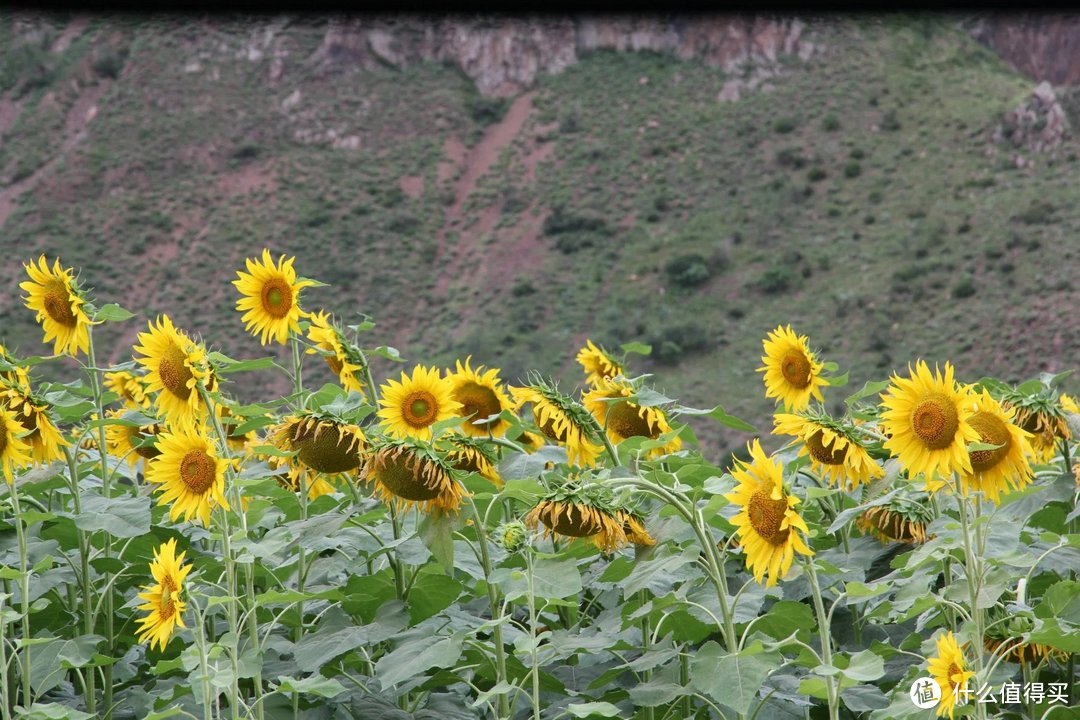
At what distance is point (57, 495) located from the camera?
307 centimetres

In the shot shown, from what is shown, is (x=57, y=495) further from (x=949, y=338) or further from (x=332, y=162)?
(x=332, y=162)

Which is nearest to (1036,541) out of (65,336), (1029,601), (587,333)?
(1029,601)

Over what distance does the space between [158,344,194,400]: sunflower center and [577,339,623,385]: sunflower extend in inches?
38.8

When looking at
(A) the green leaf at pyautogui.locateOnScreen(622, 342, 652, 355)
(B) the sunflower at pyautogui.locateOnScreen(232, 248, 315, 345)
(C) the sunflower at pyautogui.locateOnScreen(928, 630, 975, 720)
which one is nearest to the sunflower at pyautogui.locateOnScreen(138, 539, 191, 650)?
(B) the sunflower at pyautogui.locateOnScreen(232, 248, 315, 345)

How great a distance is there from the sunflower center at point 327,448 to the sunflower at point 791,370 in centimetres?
97

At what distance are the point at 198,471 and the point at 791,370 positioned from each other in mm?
1299

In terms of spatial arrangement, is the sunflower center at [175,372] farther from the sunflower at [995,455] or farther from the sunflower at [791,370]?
the sunflower at [995,455]

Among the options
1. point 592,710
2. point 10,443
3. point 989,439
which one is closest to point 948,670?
point 989,439

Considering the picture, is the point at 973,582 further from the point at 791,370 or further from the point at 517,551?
the point at 791,370

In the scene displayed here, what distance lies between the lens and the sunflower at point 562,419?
8.68ft

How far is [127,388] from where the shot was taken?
11.0ft

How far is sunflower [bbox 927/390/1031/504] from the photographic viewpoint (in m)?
2.16

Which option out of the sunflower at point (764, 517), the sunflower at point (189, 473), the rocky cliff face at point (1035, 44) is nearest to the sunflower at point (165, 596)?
the sunflower at point (189, 473)

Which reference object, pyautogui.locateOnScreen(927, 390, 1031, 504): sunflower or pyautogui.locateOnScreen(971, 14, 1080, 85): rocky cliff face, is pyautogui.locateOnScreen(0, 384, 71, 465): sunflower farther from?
pyautogui.locateOnScreen(971, 14, 1080, 85): rocky cliff face
